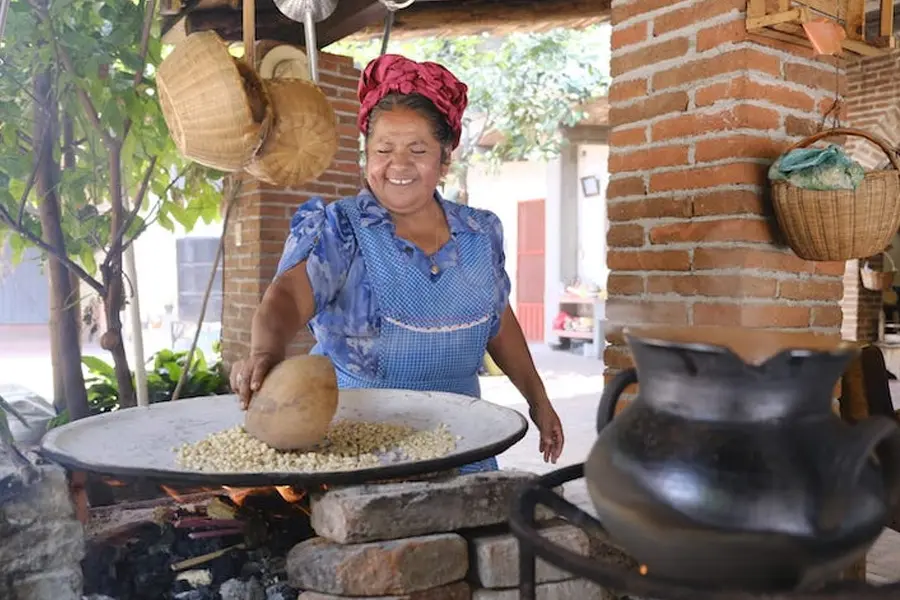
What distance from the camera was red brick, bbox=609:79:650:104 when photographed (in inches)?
104

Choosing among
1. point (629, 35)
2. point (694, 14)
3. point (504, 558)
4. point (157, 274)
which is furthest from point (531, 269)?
point (504, 558)

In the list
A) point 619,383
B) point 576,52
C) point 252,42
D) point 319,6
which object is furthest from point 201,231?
point 619,383

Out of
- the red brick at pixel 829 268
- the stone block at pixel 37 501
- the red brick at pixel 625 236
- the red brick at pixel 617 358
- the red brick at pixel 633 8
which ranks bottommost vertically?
the stone block at pixel 37 501

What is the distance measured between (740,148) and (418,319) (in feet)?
3.76

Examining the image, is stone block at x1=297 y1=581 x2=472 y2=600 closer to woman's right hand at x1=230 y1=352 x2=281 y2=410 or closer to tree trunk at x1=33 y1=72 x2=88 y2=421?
woman's right hand at x1=230 y1=352 x2=281 y2=410

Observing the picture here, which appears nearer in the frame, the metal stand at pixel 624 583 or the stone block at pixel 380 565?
the metal stand at pixel 624 583

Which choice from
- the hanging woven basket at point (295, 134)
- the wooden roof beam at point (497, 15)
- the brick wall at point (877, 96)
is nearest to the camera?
the hanging woven basket at point (295, 134)

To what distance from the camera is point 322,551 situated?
1345 mm

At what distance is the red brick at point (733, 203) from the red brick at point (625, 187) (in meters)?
0.26

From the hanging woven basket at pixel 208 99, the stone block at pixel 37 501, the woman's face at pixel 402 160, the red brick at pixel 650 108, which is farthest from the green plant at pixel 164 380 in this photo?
the red brick at pixel 650 108

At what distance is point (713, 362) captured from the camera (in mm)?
809

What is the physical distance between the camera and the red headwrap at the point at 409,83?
1.90 metres

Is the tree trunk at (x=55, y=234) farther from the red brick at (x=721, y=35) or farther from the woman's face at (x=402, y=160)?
the red brick at (x=721, y=35)

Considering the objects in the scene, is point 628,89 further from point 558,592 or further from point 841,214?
point 558,592
